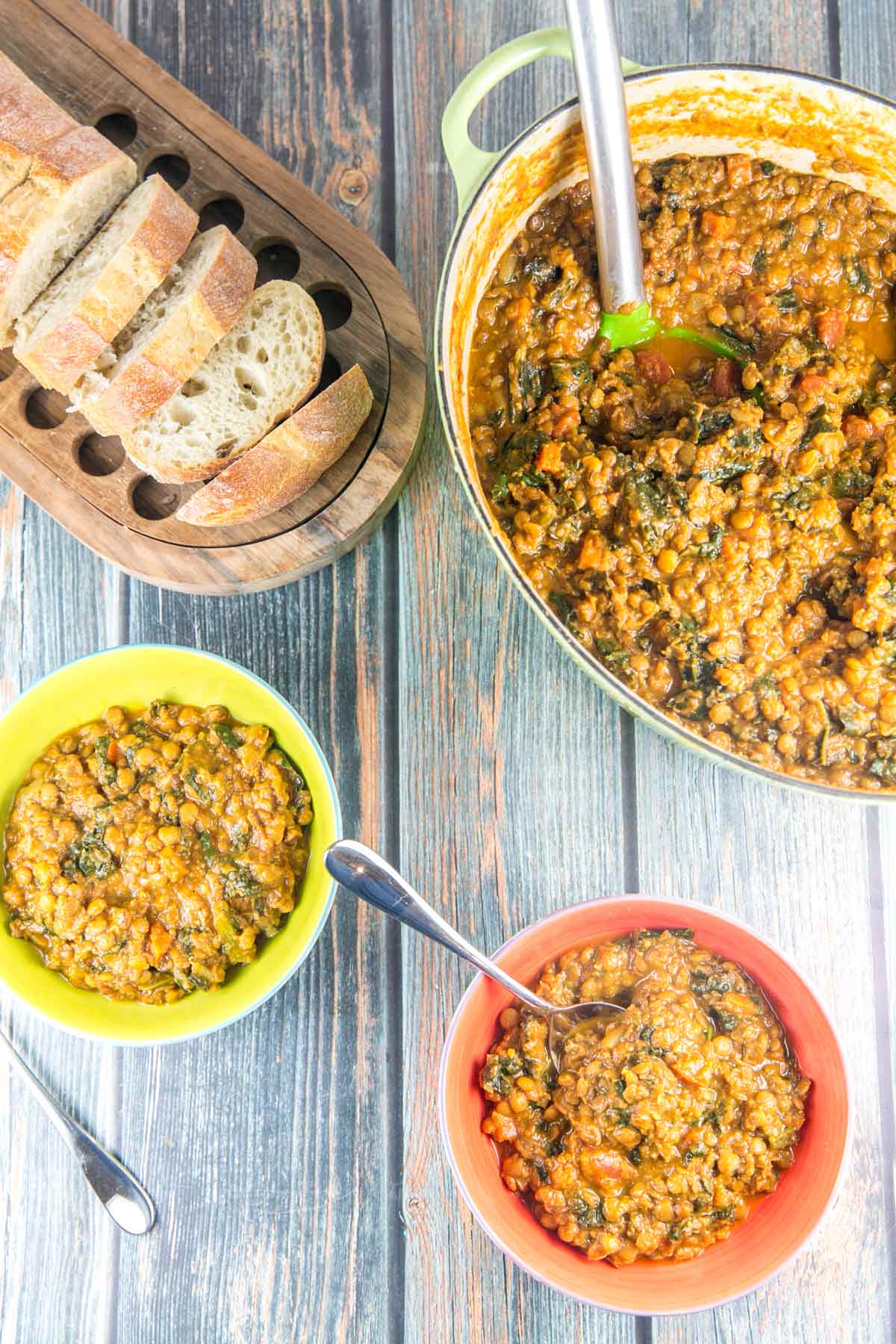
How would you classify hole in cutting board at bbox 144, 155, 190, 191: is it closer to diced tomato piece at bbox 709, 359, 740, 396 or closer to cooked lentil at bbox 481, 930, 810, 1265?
diced tomato piece at bbox 709, 359, 740, 396

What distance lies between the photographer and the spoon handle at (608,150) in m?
1.63

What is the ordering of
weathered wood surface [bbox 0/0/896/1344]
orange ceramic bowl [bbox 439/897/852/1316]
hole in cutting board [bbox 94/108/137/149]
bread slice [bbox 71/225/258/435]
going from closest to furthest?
orange ceramic bowl [bbox 439/897/852/1316], bread slice [bbox 71/225/258/435], weathered wood surface [bbox 0/0/896/1344], hole in cutting board [bbox 94/108/137/149]

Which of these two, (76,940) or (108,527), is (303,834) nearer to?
(76,940)

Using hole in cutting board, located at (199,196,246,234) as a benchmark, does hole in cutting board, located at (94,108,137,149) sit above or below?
above

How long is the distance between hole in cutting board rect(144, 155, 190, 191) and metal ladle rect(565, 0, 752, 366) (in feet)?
2.86

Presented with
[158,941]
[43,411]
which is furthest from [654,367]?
[158,941]

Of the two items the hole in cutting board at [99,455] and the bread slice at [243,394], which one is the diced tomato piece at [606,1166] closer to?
the bread slice at [243,394]

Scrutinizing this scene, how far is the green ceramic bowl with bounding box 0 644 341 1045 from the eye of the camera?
6.47 ft

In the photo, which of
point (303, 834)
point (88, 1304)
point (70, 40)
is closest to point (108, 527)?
point (303, 834)

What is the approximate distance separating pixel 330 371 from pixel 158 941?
1116mm

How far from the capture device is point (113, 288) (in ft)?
6.54

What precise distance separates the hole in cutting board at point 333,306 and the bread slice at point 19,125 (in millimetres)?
531

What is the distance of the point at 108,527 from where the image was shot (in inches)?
83.2

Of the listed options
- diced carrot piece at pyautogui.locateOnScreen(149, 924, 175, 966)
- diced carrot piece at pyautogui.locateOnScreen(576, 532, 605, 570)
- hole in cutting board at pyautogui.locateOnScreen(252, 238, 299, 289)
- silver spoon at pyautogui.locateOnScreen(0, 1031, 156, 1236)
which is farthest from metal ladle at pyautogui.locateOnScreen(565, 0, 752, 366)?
silver spoon at pyautogui.locateOnScreen(0, 1031, 156, 1236)
